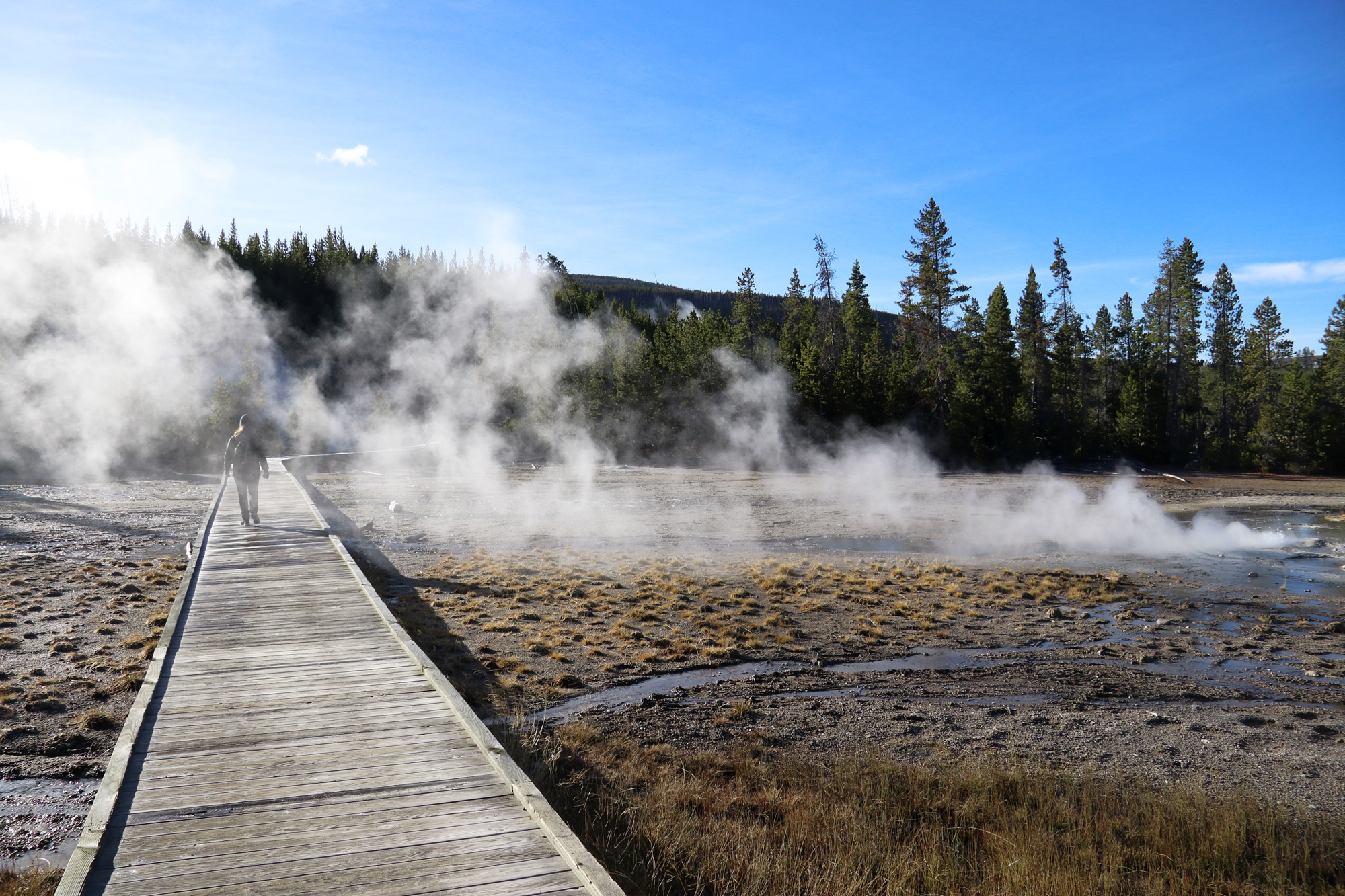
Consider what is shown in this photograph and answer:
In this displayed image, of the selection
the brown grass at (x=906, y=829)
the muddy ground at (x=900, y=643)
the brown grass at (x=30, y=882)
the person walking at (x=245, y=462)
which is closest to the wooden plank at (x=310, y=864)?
the brown grass at (x=906, y=829)

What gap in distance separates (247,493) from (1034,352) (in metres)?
55.8

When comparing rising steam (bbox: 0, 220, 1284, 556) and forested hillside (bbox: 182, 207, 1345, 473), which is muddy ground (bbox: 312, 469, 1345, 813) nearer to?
rising steam (bbox: 0, 220, 1284, 556)

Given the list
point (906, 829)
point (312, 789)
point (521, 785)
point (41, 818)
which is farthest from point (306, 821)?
point (906, 829)

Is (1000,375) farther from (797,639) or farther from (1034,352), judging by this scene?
(797,639)

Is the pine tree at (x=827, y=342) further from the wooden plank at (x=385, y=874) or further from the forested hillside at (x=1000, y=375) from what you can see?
the wooden plank at (x=385, y=874)

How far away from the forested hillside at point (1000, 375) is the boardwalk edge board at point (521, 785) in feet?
125

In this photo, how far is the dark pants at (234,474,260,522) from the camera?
45.2 ft

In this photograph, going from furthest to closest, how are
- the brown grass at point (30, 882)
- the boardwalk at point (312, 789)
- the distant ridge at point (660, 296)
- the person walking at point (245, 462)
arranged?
1. the distant ridge at point (660, 296)
2. the person walking at point (245, 462)
3. the brown grass at point (30, 882)
4. the boardwalk at point (312, 789)

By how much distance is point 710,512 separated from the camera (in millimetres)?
24375

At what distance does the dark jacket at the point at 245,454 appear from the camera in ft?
44.4

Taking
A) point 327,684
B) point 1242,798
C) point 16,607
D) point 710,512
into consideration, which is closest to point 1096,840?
point 1242,798

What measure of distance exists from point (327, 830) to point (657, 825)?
2.41 metres

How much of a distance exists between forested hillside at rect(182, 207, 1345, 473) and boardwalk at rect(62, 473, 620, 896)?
38072 millimetres

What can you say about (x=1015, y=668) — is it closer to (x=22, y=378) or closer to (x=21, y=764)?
(x=21, y=764)
